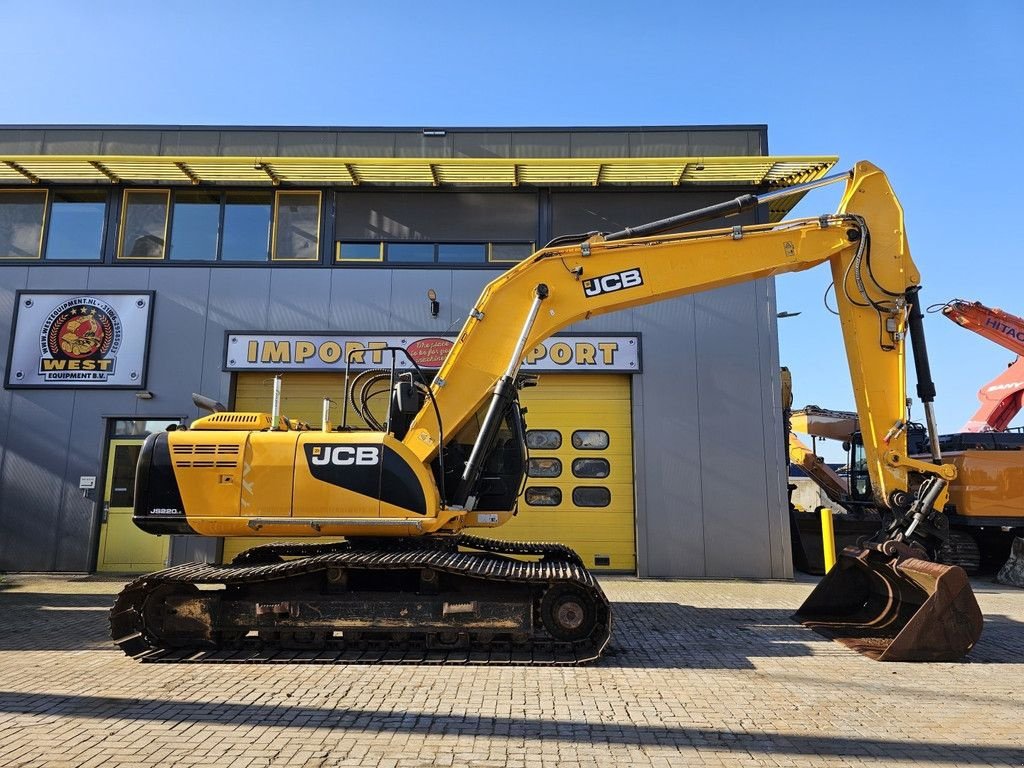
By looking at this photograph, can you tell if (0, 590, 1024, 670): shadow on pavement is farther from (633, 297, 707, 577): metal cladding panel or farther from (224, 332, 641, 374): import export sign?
(224, 332, 641, 374): import export sign

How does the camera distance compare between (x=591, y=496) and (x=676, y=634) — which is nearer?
(x=676, y=634)

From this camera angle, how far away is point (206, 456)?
263 inches

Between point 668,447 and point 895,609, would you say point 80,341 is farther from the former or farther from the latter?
point 895,609

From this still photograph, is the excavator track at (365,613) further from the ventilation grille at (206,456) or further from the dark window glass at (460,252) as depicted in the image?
the dark window glass at (460,252)

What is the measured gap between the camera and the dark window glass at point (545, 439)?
39.7ft

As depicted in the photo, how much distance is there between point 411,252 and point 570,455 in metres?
4.74

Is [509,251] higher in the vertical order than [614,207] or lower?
lower

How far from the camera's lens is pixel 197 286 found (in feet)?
40.7

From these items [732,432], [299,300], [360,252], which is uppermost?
[360,252]

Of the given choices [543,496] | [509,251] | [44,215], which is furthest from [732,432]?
[44,215]

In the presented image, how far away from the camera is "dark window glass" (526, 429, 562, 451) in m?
12.1

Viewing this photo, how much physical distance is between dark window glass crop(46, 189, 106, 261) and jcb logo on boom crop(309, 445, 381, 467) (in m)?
8.85

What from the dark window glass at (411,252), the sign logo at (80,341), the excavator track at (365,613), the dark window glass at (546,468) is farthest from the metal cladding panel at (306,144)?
the excavator track at (365,613)

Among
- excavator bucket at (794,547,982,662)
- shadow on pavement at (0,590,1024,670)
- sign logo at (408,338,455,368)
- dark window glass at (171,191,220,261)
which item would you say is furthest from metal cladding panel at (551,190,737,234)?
excavator bucket at (794,547,982,662)
